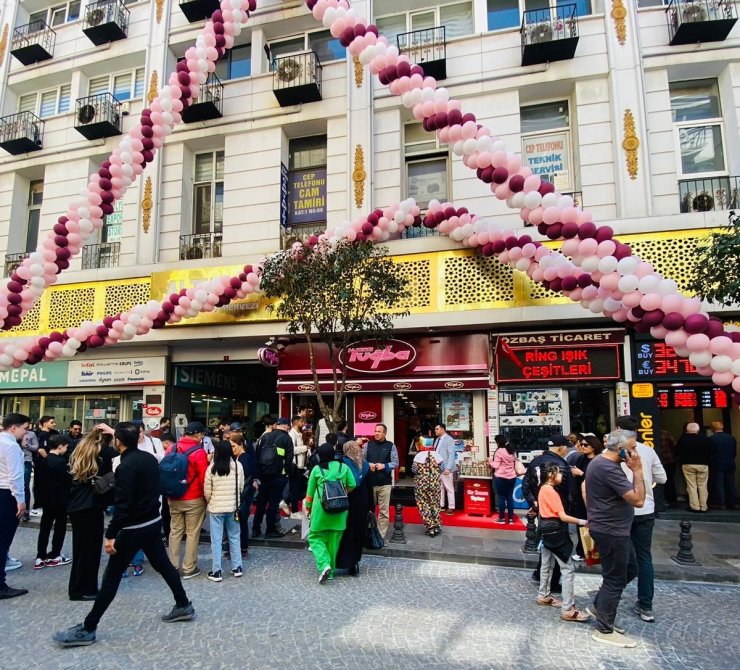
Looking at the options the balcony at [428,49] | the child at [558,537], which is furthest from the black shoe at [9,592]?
the balcony at [428,49]

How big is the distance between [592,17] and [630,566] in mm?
11657

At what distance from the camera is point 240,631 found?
468cm

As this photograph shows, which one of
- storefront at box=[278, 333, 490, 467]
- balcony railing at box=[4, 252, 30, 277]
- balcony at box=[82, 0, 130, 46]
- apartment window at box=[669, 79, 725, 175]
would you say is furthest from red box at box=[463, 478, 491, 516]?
balcony at box=[82, 0, 130, 46]

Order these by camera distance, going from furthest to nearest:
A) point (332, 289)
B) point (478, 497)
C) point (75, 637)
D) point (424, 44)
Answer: point (424, 44), point (478, 497), point (332, 289), point (75, 637)

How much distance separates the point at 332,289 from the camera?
8633mm

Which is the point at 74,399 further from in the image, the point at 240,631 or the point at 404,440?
the point at 240,631

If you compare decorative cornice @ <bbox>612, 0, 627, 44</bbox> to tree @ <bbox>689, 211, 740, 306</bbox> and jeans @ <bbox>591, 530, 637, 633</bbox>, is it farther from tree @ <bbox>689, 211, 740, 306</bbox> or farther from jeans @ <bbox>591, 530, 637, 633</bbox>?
jeans @ <bbox>591, 530, 637, 633</bbox>

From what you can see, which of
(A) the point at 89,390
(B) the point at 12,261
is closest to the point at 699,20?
(A) the point at 89,390

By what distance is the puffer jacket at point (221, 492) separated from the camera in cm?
615

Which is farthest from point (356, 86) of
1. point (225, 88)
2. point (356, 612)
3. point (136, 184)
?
point (356, 612)

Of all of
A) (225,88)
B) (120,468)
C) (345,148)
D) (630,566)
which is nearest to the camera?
(120,468)

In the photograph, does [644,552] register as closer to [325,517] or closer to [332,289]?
[325,517]

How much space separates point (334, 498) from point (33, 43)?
17869 millimetres

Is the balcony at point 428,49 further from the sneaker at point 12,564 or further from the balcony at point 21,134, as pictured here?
the sneaker at point 12,564
